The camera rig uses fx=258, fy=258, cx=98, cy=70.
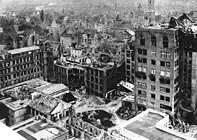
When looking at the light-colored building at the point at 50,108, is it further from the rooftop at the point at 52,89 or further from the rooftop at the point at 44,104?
the rooftop at the point at 52,89

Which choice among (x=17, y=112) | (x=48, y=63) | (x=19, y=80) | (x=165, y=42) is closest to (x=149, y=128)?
(x=165, y=42)

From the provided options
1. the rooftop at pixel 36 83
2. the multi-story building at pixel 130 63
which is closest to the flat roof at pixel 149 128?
the multi-story building at pixel 130 63

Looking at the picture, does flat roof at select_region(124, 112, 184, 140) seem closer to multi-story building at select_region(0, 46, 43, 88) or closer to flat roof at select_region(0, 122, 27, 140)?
flat roof at select_region(0, 122, 27, 140)

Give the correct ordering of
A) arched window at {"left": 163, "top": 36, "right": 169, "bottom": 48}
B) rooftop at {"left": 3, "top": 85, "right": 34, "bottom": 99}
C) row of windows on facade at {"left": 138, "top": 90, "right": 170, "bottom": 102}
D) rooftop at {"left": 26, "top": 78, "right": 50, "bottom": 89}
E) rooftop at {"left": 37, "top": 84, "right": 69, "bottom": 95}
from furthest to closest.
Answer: rooftop at {"left": 26, "top": 78, "right": 50, "bottom": 89}
rooftop at {"left": 37, "top": 84, "right": 69, "bottom": 95}
rooftop at {"left": 3, "top": 85, "right": 34, "bottom": 99}
row of windows on facade at {"left": 138, "top": 90, "right": 170, "bottom": 102}
arched window at {"left": 163, "top": 36, "right": 169, "bottom": 48}

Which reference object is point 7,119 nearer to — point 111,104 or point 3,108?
point 3,108

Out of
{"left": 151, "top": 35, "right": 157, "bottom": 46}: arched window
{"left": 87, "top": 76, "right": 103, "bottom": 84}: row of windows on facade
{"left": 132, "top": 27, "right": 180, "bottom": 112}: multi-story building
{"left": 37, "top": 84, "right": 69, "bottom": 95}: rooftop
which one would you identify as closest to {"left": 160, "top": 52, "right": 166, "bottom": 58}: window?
{"left": 132, "top": 27, "right": 180, "bottom": 112}: multi-story building

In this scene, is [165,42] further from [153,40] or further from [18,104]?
[18,104]

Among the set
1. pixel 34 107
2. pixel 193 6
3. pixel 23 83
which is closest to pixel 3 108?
pixel 34 107
